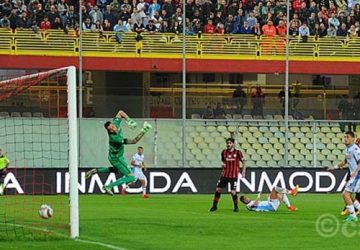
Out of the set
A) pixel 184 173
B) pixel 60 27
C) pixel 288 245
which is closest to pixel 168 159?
pixel 184 173

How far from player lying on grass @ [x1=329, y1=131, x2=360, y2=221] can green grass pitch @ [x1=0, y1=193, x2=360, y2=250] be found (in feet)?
1.36

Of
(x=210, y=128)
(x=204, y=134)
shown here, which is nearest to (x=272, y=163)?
(x=210, y=128)

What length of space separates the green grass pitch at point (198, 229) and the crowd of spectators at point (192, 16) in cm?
1432

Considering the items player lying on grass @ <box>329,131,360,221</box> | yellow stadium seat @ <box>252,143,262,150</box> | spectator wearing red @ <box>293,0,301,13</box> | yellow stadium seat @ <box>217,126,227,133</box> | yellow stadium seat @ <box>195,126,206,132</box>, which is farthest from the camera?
spectator wearing red @ <box>293,0,301,13</box>

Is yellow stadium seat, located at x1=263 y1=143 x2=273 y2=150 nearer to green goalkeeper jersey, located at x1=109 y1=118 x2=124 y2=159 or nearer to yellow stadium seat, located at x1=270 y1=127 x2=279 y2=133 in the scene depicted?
yellow stadium seat, located at x1=270 y1=127 x2=279 y2=133

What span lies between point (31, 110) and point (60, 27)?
310 inches

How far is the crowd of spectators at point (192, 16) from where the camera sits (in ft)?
137

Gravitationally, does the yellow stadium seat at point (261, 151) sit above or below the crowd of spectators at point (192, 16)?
below

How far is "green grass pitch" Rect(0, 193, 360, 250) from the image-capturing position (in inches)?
662

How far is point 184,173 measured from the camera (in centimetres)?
3712

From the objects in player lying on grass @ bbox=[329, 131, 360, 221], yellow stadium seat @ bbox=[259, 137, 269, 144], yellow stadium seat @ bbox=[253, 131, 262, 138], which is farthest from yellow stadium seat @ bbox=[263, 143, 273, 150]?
player lying on grass @ bbox=[329, 131, 360, 221]

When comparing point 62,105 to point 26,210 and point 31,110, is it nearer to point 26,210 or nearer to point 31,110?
point 31,110

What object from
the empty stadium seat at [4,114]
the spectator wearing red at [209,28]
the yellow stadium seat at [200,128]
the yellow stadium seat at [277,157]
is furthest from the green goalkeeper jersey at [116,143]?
the spectator wearing red at [209,28]

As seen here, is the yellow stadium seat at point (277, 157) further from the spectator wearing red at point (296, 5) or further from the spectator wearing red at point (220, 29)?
the spectator wearing red at point (296, 5)
